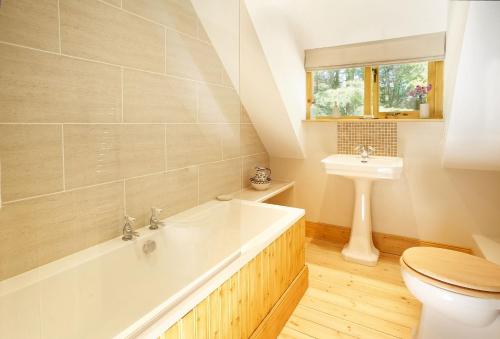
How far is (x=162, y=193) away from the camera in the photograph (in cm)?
220

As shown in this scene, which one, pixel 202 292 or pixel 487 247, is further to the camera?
pixel 487 247

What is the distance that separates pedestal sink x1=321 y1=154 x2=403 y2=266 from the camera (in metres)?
2.69

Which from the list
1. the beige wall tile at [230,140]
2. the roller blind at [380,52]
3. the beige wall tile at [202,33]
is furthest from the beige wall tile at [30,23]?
the roller blind at [380,52]

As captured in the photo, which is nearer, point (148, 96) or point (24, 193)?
point (24, 193)

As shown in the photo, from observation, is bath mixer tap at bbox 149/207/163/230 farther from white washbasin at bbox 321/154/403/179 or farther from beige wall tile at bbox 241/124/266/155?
white washbasin at bbox 321/154/403/179

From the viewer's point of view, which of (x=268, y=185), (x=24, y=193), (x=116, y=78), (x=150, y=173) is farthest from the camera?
(x=268, y=185)

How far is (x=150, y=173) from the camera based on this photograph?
2100 mm

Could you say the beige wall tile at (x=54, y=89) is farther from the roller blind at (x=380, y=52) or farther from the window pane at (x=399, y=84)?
the window pane at (x=399, y=84)

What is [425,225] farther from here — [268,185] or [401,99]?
[268,185]

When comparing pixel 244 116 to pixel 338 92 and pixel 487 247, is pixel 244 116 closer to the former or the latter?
pixel 338 92

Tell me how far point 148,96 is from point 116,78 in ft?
0.83

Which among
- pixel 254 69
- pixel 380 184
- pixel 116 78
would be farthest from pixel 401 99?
pixel 116 78

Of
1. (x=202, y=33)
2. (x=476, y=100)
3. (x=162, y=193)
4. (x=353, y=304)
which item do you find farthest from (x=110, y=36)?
(x=353, y=304)

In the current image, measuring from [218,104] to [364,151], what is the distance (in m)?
1.32
